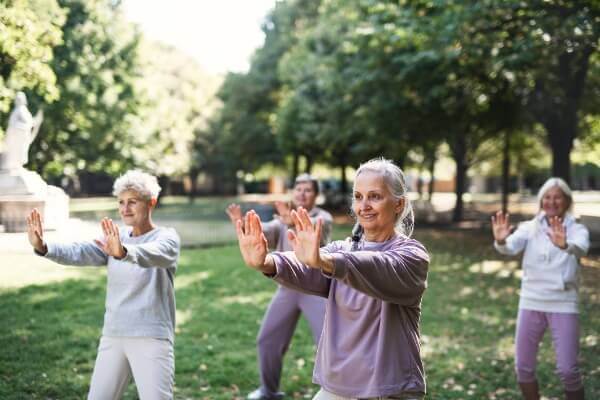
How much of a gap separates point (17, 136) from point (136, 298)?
10.4 feet

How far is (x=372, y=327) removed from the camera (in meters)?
2.69

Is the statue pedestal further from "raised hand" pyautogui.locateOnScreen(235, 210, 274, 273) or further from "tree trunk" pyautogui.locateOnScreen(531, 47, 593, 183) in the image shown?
"tree trunk" pyautogui.locateOnScreen(531, 47, 593, 183)

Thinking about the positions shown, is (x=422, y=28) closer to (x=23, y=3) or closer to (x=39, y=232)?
(x=23, y=3)

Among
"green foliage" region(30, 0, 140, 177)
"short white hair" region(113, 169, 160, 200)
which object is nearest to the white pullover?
"short white hair" region(113, 169, 160, 200)

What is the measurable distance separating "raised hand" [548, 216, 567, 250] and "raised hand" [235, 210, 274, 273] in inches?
128

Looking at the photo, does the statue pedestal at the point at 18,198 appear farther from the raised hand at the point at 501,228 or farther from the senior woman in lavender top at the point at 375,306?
the raised hand at the point at 501,228

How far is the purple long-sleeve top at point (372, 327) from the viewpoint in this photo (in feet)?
8.47

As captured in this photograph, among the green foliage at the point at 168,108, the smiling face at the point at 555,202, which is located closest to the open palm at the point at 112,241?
the smiling face at the point at 555,202

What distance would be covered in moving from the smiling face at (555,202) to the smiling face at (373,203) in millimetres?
3074

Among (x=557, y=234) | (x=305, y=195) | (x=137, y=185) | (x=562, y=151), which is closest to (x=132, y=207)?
(x=137, y=185)

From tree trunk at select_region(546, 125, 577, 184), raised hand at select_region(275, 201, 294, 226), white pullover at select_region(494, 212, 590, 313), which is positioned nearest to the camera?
white pullover at select_region(494, 212, 590, 313)

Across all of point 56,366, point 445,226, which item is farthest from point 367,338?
point 445,226

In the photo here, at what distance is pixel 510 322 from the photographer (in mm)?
9008

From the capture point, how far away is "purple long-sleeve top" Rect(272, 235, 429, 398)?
258 cm
